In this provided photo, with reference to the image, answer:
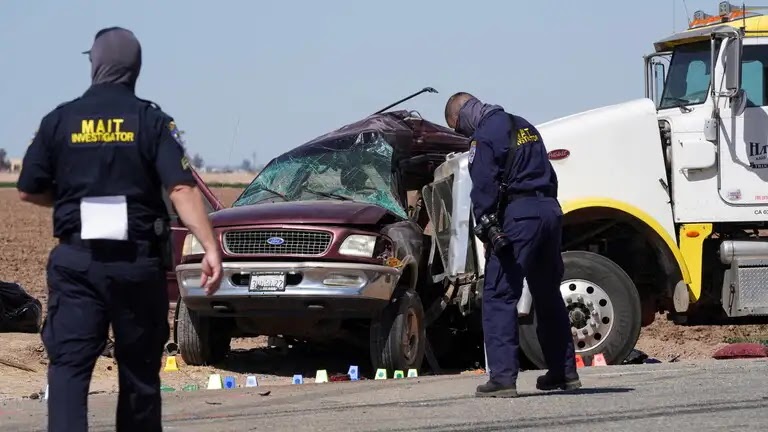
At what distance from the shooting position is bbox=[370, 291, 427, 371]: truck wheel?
1028cm

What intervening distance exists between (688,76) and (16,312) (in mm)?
6282

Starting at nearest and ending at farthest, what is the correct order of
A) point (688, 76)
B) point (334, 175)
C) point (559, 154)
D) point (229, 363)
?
point (559, 154) → point (688, 76) → point (229, 363) → point (334, 175)

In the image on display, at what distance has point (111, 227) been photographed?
5.12 m

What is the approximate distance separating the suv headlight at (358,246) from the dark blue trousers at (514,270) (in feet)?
7.33

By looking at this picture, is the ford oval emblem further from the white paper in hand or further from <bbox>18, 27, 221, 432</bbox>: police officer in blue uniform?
the white paper in hand

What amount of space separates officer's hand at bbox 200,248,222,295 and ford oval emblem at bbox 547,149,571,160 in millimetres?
5912

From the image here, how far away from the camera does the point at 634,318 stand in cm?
1062

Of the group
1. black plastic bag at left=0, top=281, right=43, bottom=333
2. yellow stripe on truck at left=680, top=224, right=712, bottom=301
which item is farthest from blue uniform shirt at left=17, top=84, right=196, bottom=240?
black plastic bag at left=0, top=281, right=43, bottom=333

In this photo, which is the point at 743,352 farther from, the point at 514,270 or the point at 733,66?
the point at 514,270

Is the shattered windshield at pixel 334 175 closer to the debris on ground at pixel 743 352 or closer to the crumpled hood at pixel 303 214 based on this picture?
the crumpled hood at pixel 303 214

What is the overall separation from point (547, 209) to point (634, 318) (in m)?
2.86

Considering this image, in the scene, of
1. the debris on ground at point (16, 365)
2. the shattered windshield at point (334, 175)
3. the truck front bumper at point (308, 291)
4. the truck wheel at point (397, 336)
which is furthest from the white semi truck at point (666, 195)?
the debris on ground at point (16, 365)

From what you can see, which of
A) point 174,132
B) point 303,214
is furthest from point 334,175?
point 174,132

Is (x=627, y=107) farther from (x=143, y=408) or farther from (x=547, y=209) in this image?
(x=143, y=408)
